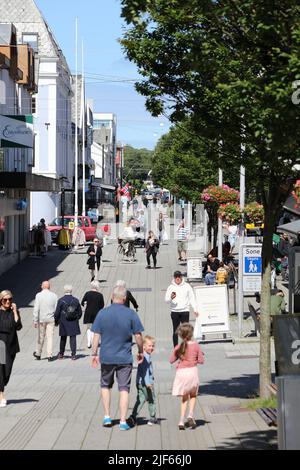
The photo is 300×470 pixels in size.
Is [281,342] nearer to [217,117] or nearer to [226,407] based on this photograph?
[226,407]

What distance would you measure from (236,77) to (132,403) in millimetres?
4901

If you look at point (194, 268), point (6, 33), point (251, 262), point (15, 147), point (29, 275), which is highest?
point (6, 33)

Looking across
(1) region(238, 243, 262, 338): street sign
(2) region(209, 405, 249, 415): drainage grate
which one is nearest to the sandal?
(2) region(209, 405, 249, 415): drainage grate

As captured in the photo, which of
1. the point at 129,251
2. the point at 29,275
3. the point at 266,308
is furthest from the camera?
the point at 129,251

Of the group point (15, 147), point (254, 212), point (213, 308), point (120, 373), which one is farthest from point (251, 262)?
point (15, 147)

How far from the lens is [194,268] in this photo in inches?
1425

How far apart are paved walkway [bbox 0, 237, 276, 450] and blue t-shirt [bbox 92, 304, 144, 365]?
825 millimetres

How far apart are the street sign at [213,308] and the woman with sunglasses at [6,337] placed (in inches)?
359

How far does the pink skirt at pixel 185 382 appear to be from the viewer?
1177 centimetres

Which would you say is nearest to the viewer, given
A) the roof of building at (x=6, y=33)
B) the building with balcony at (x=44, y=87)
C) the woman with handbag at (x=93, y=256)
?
the woman with handbag at (x=93, y=256)

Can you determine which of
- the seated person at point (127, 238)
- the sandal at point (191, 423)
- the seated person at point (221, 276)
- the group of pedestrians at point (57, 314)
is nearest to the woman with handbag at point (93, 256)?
the seated person at point (221, 276)

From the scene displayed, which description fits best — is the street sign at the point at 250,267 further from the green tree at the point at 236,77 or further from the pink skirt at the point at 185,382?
the pink skirt at the point at 185,382

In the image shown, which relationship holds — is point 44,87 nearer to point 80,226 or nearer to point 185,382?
point 80,226

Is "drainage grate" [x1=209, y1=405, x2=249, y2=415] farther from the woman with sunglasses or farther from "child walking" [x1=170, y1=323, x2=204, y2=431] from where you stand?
the woman with sunglasses
